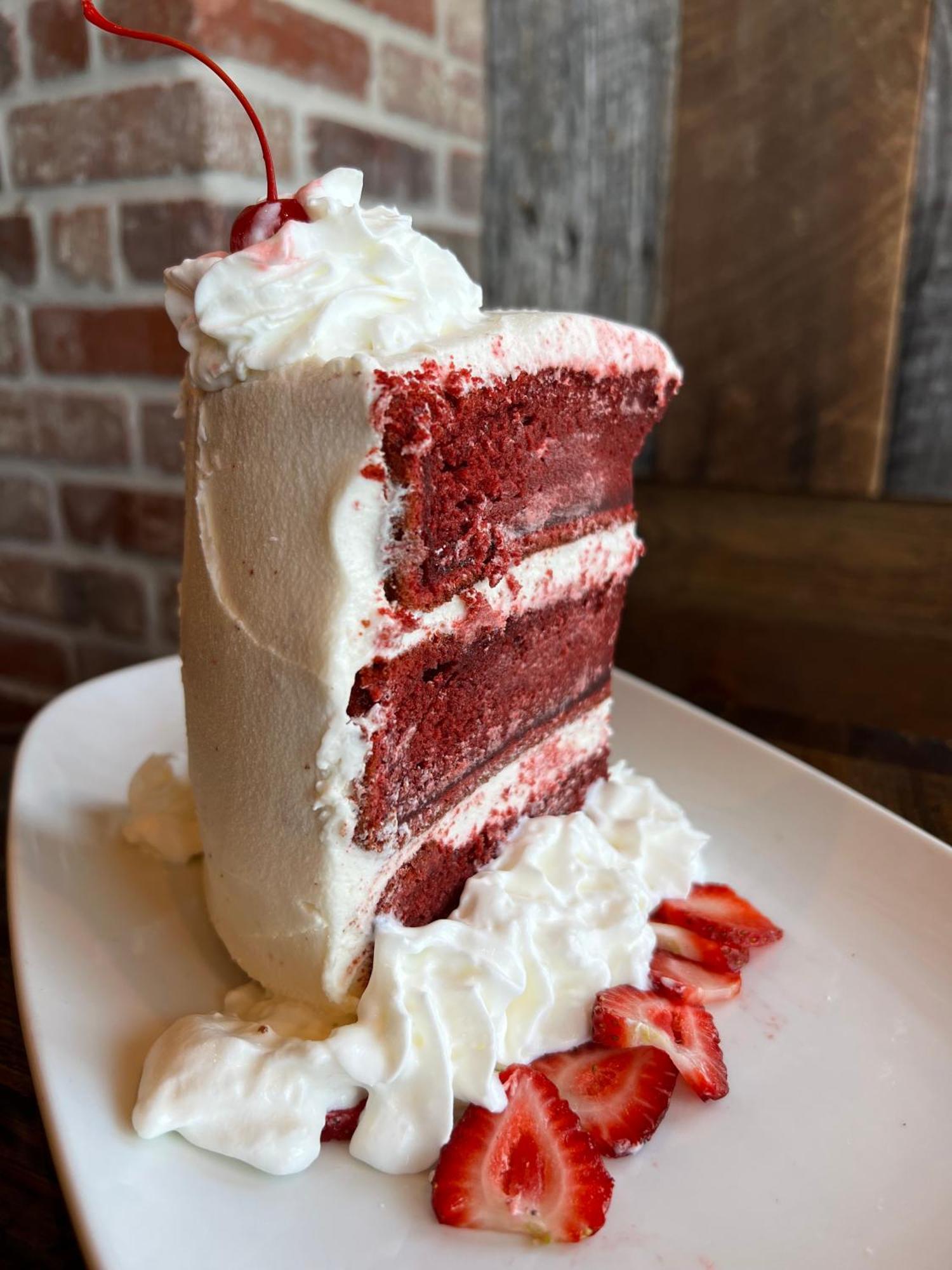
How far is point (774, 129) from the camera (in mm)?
2016

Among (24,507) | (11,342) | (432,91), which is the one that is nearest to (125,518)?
(24,507)

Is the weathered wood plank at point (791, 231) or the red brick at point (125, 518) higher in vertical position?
the weathered wood plank at point (791, 231)

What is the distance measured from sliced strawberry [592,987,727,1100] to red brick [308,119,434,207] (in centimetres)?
143

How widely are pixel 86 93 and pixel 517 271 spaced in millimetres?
972

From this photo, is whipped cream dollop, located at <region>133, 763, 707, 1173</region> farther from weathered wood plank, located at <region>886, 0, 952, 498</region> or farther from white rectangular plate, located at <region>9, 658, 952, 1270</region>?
weathered wood plank, located at <region>886, 0, 952, 498</region>

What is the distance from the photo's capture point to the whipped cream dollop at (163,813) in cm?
132

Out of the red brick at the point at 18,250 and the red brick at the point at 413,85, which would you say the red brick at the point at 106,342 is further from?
the red brick at the point at 413,85

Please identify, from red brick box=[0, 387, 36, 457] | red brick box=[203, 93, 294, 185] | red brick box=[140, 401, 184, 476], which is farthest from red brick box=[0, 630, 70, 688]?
red brick box=[203, 93, 294, 185]

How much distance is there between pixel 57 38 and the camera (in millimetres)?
1770

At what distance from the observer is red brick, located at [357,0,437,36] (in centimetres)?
190

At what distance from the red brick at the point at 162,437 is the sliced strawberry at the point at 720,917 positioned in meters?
1.22

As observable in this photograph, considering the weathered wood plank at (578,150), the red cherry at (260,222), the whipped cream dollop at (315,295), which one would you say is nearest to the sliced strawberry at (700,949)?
the whipped cream dollop at (315,295)

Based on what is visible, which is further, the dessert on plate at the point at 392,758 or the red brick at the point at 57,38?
the red brick at the point at 57,38

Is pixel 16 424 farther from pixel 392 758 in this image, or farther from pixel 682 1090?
pixel 682 1090
